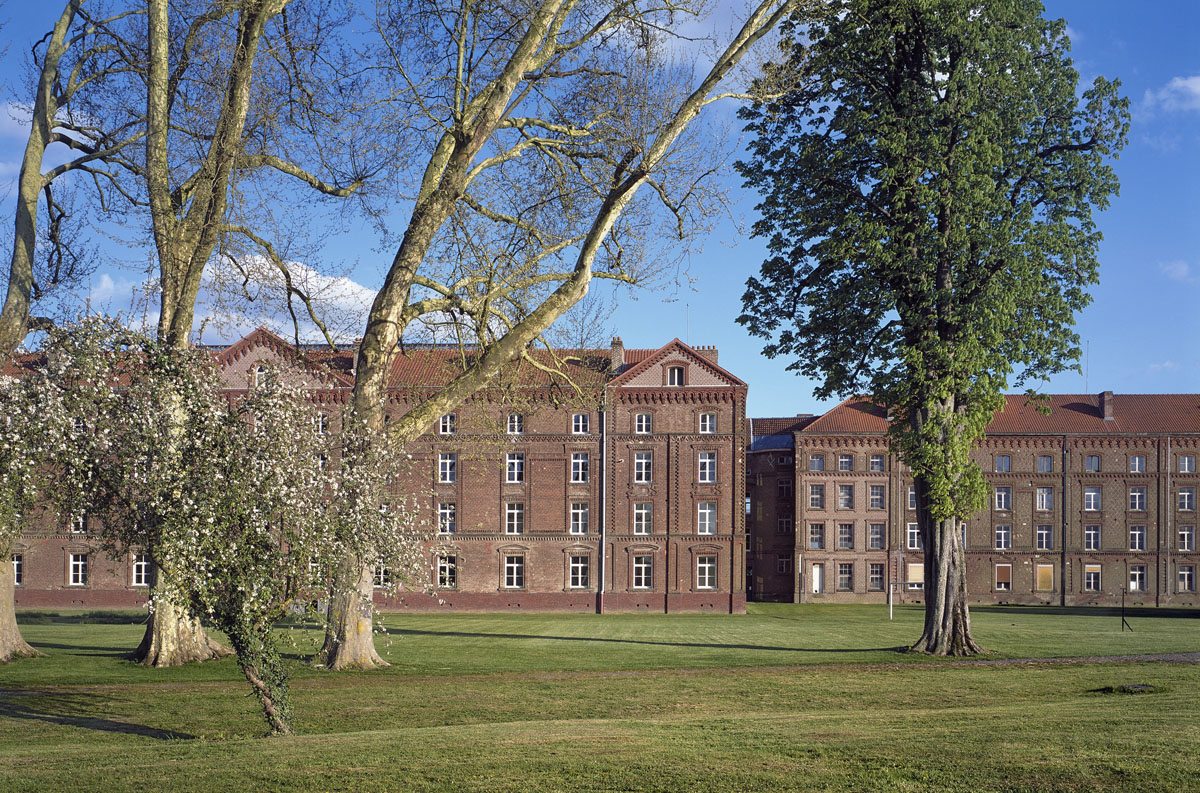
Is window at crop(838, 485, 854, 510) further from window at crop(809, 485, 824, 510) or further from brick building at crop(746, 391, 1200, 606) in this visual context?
window at crop(809, 485, 824, 510)

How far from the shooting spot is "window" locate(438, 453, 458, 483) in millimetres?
57812

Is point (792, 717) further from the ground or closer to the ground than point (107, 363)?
closer to the ground

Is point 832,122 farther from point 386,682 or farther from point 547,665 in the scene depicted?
point 386,682

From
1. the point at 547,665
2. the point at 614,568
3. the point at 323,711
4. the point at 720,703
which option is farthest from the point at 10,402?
the point at 614,568

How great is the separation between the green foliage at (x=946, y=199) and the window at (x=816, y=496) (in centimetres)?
4420

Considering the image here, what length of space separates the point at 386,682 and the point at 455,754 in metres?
9.17

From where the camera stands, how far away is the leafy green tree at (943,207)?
2447cm

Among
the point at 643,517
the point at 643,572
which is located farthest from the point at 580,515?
the point at 643,572

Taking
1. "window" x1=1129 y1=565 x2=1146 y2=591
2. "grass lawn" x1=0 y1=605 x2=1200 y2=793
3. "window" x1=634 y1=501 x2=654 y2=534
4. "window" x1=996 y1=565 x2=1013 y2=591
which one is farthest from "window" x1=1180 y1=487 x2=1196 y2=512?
"grass lawn" x1=0 y1=605 x2=1200 y2=793

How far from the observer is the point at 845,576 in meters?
70.2

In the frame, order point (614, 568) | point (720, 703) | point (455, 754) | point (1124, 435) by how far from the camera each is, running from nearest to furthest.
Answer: point (455, 754) < point (720, 703) < point (614, 568) < point (1124, 435)

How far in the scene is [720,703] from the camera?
55.2ft

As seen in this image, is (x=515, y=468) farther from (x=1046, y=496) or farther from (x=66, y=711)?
(x=66, y=711)

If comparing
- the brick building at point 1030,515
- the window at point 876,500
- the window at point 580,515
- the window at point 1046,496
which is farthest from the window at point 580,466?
the window at point 1046,496
